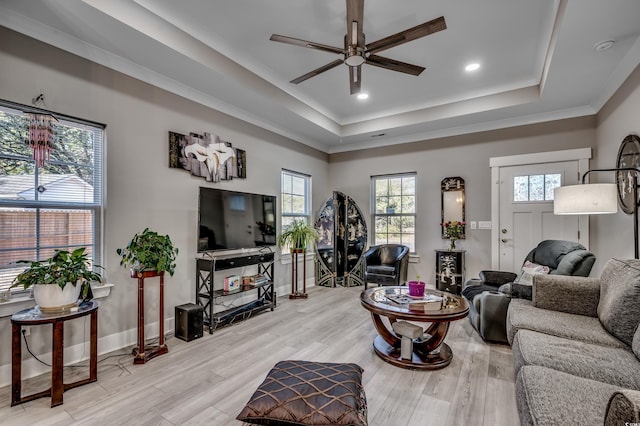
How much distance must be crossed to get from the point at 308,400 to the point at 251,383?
1144 mm

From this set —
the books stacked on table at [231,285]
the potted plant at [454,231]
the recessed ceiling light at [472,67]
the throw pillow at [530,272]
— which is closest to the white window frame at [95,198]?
the books stacked on table at [231,285]

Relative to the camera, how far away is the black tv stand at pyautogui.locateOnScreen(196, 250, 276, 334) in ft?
11.1

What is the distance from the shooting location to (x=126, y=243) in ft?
9.87

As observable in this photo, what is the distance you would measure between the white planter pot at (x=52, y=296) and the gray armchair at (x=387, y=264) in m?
3.80

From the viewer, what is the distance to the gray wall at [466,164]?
4430 millimetres

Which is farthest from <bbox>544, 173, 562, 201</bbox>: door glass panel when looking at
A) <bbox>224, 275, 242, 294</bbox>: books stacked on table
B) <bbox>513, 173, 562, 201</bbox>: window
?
<bbox>224, 275, 242, 294</bbox>: books stacked on table

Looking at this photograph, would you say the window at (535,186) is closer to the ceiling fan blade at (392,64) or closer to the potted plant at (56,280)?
the ceiling fan blade at (392,64)

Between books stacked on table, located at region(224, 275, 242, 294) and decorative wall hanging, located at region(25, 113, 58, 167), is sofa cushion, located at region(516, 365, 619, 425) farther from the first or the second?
decorative wall hanging, located at region(25, 113, 58, 167)

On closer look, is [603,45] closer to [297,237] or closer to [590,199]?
[590,199]

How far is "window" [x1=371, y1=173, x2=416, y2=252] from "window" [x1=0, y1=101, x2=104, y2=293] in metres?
4.45

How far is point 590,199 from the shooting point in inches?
107

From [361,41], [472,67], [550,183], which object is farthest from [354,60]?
[550,183]

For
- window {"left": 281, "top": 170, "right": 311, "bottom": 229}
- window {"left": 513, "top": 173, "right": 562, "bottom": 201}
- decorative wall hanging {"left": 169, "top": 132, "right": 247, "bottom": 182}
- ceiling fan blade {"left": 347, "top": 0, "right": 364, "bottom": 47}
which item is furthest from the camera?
window {"left": 281, "top": 170, "right": 311, "bottom": 229}

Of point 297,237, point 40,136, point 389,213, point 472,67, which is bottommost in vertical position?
point 297,237
